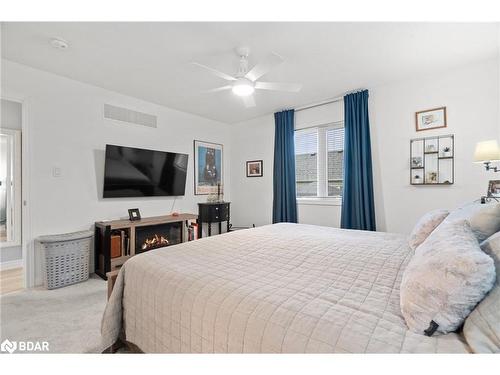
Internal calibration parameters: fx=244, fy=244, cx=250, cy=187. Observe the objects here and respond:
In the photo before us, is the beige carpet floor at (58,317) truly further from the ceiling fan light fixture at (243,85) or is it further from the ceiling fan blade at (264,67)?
the ceiling fan blade at (264,67)

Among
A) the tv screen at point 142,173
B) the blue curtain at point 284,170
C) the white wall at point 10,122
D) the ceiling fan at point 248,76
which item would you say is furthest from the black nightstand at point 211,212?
the white wall at point 10,122

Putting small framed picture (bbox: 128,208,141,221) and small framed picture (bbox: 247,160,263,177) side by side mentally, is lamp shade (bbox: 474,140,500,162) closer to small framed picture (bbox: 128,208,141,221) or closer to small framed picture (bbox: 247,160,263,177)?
small framed picture (bbox: 247,160,263,177)

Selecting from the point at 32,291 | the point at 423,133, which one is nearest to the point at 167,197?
the point at 32,291

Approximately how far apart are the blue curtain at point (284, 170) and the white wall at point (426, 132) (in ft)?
4.32

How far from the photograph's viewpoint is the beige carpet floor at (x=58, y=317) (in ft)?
6.06

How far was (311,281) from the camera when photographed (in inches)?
49.9

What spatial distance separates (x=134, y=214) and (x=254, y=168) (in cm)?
240

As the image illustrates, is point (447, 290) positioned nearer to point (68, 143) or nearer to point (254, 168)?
point (68, 143)

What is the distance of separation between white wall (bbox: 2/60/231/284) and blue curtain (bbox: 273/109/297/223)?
7.15ft

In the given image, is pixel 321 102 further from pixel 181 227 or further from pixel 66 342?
pixel 66 342

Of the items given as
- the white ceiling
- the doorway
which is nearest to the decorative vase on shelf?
the white ceiling

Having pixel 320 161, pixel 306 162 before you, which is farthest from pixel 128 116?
pixel 320 161

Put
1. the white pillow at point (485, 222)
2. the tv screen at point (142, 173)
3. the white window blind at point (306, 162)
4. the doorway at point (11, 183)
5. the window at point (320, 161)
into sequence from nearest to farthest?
the white pillow at point (485, 222), the tv screen at point (142, 173), the doorway at point (11, 183), the window at point (320, 161), the white window blind at point (306, 162)

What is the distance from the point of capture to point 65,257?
9.56 feet
